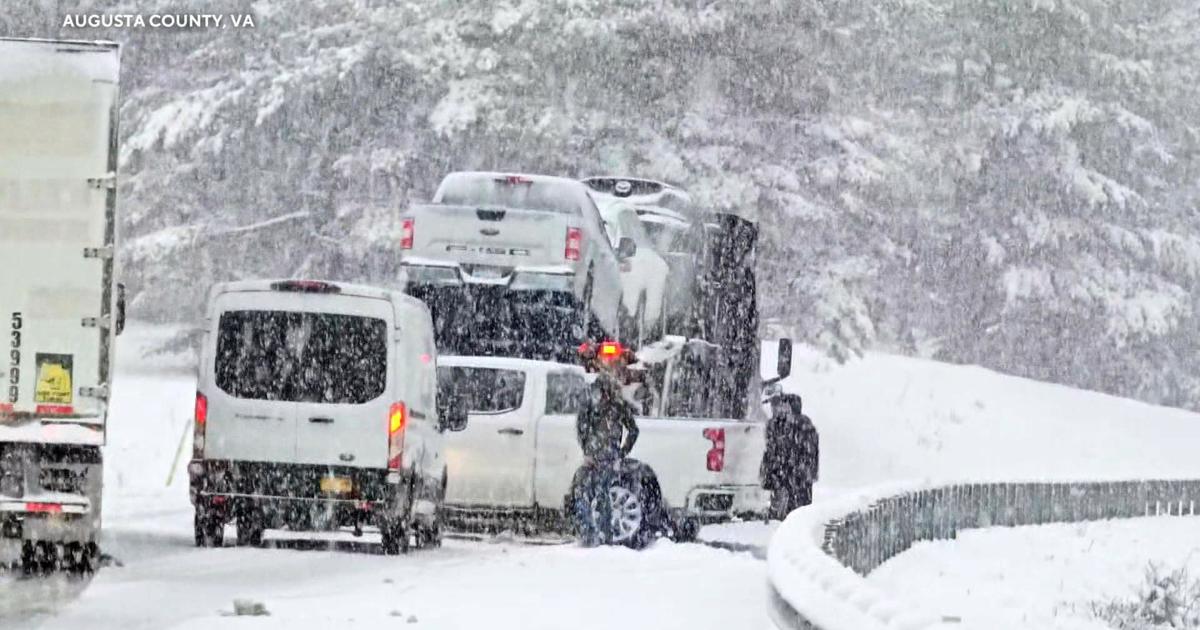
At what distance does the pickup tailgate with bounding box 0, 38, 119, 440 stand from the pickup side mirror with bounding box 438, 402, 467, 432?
161 inches

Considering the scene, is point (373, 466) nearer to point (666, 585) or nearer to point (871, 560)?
point (666, 585)

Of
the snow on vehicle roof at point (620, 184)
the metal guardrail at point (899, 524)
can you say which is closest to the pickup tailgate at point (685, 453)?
the metal guardrail at point (899, 524)

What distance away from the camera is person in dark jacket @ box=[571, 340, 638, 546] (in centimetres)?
1867

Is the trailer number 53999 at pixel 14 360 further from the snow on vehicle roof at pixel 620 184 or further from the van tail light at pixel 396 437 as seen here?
the snow on vehicle roof at pixel 620 184

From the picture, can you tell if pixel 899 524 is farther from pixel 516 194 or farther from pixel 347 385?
pixel 347 385

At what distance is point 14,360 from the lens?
1492 centimetres

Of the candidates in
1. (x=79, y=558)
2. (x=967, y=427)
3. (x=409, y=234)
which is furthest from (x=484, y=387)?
(x=967, y=427)

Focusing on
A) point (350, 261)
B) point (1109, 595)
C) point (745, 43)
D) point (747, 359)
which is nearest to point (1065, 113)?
point (745, 43)

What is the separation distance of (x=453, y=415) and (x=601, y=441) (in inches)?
46.8

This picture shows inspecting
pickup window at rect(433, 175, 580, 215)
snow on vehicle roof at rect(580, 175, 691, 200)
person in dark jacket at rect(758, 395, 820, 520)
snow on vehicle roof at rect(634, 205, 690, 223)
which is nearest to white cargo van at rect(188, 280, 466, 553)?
pickup window at rect(433, 175, 580, 215)

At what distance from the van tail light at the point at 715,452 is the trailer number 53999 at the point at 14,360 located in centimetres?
700

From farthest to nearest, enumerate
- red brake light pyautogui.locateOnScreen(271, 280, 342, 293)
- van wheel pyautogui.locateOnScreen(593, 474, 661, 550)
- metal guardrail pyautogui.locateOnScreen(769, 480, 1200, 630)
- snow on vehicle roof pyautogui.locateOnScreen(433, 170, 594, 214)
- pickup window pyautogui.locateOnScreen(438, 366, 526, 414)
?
snow on vehicle roof pyautogui.locateOnScreen(433, 170, 594, 214) → pickup window pyautogui.locateOnScreen(438, 366, 526, 414) → van wheel pyautogui.locateOnScreen(593, 474, 661, 550) → red brake light pyautogui.locateOnScreen(271, 280, 342, 293) → metal guardrail pyautogui.locateOnScreen(769, 480, 1200, 630)

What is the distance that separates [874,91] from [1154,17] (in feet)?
43.2

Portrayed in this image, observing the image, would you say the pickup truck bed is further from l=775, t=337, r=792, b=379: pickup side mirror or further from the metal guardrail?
Answer: l=775, t=337, r=792, b=379: pickup side mirror
